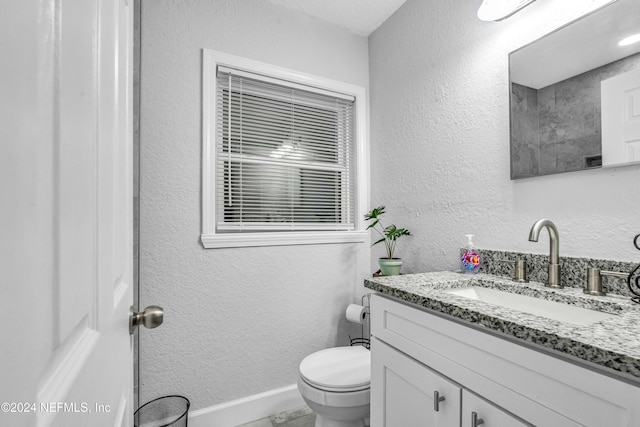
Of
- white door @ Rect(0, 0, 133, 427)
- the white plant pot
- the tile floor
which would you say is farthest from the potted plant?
white door @ Rect(0, 0, 133, 427)

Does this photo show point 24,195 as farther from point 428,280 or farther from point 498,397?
point 428,280

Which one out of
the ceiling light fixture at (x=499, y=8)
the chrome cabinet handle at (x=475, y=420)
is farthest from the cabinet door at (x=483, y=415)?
the ceiling light fixture at (x=499, y=8)

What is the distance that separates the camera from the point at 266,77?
192 cm

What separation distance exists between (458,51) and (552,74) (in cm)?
53

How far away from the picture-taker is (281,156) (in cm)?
198

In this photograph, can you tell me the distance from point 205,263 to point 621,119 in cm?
192

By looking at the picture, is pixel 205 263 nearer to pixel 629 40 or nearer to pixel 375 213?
pixel 375 213

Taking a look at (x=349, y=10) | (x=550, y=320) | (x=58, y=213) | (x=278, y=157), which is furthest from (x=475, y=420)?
(x=349, y=10)

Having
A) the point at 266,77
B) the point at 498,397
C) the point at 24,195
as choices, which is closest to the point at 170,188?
the point at 266,77

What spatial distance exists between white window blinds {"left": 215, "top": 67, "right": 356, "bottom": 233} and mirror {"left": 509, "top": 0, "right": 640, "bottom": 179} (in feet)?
3.73

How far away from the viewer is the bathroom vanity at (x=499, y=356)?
1.90ft

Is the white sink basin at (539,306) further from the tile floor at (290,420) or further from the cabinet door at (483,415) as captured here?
the tile floor at (290,420)

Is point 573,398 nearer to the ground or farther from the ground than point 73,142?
nearer to the ground

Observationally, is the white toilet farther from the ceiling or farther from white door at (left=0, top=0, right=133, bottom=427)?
the ceiling
